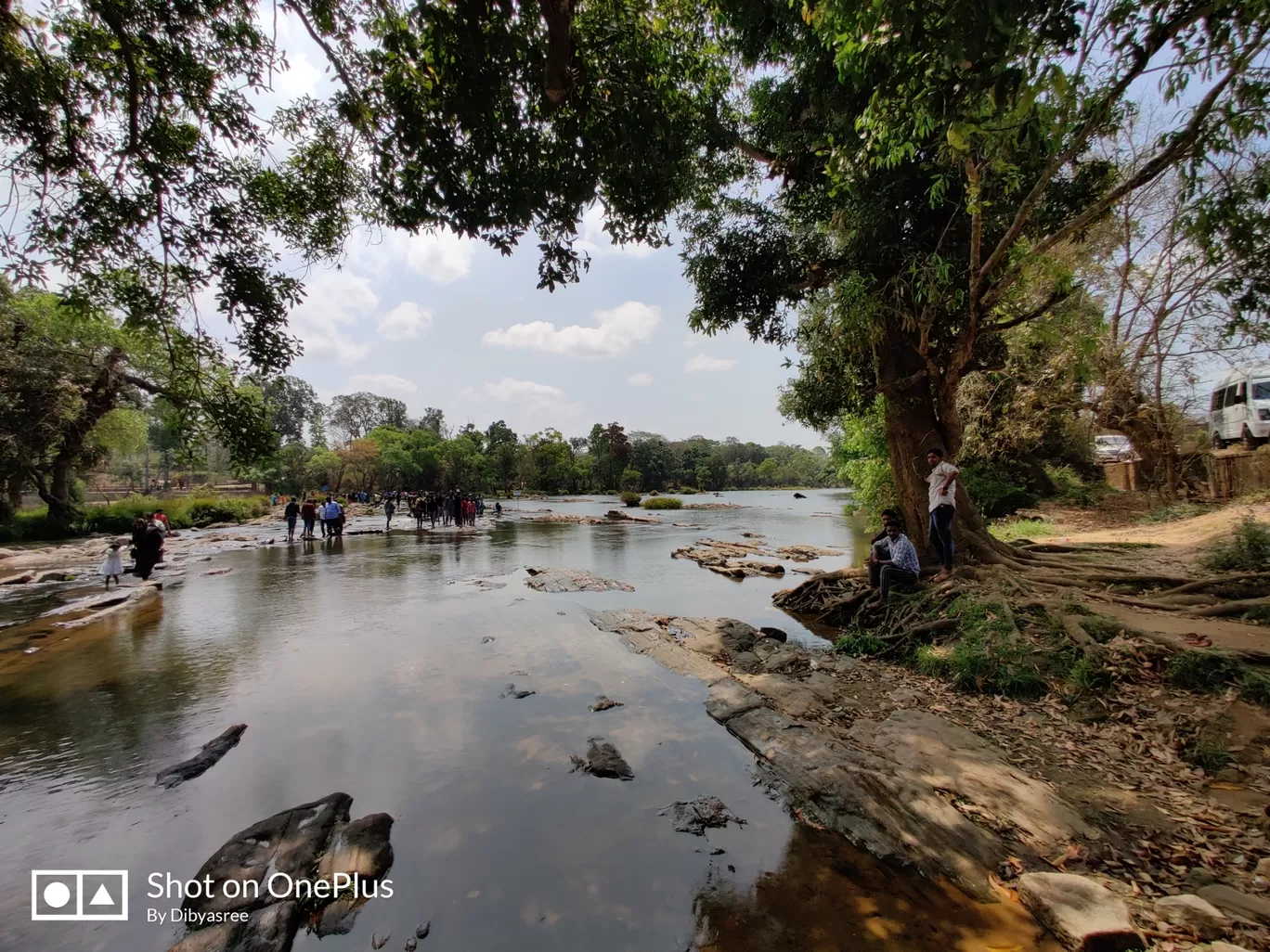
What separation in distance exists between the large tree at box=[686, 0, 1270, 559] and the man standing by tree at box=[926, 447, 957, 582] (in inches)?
36.8

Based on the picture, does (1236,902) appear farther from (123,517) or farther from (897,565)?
(123,517)

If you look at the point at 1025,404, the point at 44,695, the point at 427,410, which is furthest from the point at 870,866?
the point at 427,410

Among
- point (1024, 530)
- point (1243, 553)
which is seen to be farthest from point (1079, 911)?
point (1024, 530)

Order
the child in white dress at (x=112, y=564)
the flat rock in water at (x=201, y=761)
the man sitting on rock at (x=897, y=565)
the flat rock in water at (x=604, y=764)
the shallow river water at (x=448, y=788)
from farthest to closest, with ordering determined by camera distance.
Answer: the child in white dress at (x=112, y=564) → the man sitting on rock at (x=897, y=565) → the flat rock in water at (x=604, y=764) → the flat rock in water at (x=201, y=761) → the shallow river water at (x=448, y=788)

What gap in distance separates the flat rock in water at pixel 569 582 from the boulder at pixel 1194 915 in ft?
37.4

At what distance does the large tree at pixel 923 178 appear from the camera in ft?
12.0

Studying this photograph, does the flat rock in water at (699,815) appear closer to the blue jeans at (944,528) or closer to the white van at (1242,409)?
the blue jeans at (944,528)

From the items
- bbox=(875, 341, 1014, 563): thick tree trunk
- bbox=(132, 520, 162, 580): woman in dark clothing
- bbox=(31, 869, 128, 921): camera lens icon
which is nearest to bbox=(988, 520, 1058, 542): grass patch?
bbox=(875, 341, 1014, 563): thick tree trunk

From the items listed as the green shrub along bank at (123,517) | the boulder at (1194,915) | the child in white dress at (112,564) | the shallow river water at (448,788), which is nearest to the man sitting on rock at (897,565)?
the shallow river water at (448,788)

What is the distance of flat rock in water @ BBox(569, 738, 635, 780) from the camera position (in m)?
5.03

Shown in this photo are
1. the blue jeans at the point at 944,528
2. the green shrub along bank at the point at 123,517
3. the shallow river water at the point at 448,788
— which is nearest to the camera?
the shallow river water at the point at 448,788

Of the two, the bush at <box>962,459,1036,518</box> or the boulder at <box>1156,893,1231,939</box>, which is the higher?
the bush at <box>962,459,1036,518</box>

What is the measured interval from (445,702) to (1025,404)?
63.0ft

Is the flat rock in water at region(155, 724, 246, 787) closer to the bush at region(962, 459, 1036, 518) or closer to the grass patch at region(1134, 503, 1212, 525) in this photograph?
the grass patch at region(1134, 503, 1212, 525)
